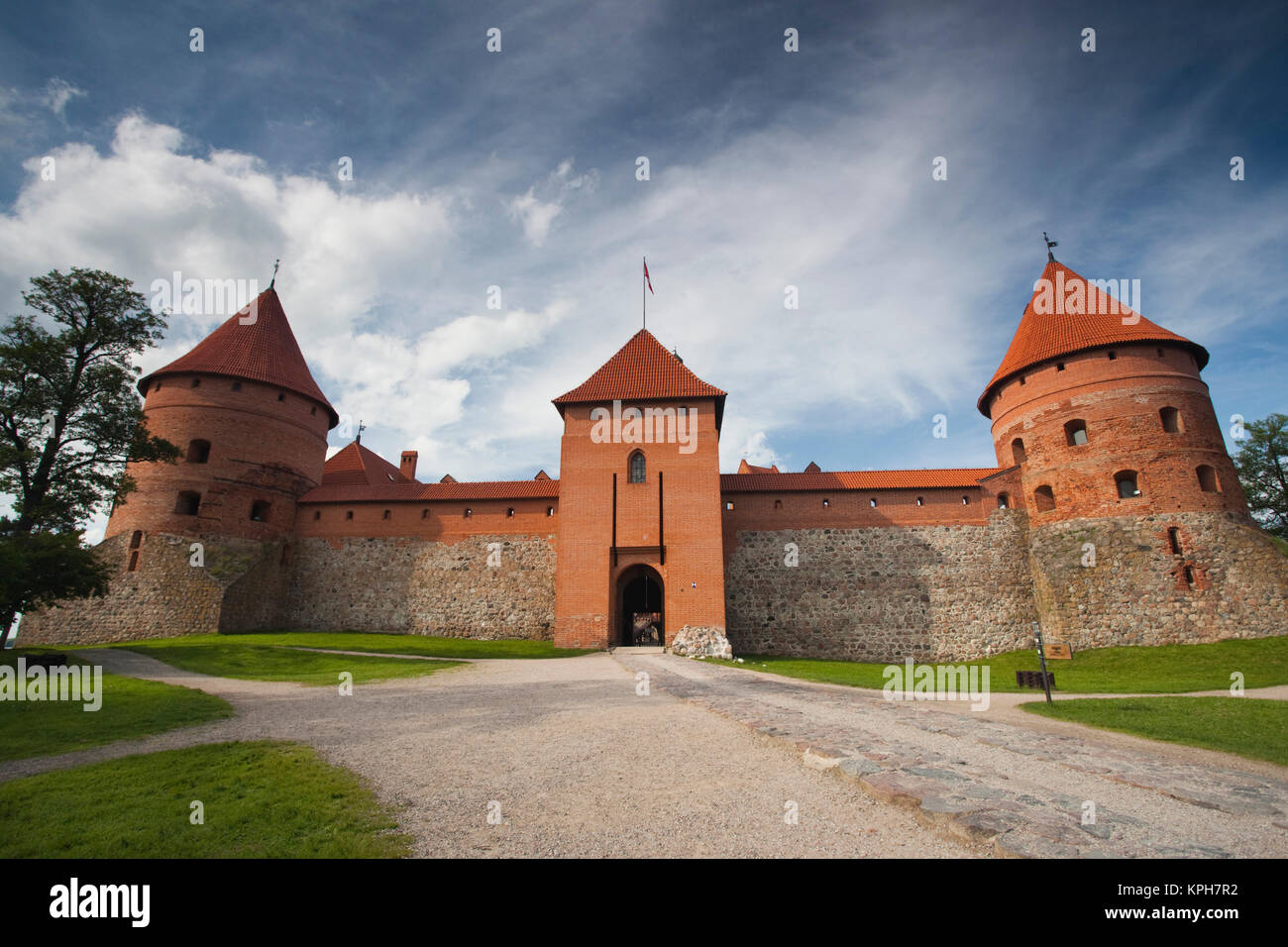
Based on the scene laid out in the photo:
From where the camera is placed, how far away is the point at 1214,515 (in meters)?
16.9

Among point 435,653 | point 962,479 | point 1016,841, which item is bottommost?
point 435,653

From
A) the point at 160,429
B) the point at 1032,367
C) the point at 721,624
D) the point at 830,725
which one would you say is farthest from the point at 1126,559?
the point at 160,429

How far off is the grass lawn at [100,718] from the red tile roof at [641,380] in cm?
1396

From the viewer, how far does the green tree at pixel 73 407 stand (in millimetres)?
14516

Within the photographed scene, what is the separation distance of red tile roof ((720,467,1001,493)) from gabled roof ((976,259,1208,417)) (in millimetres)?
3835

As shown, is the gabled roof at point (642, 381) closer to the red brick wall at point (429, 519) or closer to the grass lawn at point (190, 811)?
the red brick wall at point (429, 519)

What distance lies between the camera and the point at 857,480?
2122 centimetres

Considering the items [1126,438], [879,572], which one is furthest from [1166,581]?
[879,572]

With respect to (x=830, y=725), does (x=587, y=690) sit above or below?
below

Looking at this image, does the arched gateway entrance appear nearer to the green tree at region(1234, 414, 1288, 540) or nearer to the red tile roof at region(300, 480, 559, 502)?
the red tile roof at region(300, 480, 559, 502)

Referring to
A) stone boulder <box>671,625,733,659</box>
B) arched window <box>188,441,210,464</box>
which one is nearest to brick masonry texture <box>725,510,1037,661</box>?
stone boulder <box>671,625,733,659</box>

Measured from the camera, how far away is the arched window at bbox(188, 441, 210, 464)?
21422 millimetres

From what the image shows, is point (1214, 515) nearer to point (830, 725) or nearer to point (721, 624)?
point (721, 624)
